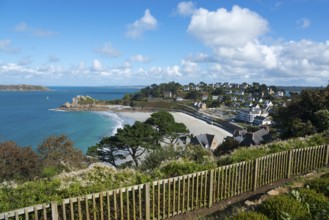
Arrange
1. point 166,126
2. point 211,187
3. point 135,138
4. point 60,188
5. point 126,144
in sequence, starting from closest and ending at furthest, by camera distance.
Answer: point 60,188 → point 211,187 → point 126,144 → point 135,138 → point 166,126

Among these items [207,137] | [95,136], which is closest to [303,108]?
[207,137]

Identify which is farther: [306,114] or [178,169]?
[306,114]

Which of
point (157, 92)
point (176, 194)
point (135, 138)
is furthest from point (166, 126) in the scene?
point (157, 92)

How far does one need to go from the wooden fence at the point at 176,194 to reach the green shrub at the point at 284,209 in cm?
239

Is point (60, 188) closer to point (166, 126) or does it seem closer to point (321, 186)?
point (321, 186)

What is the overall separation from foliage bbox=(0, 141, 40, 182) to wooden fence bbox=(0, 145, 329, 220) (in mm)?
11206

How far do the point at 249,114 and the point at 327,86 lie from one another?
6147 centimetres

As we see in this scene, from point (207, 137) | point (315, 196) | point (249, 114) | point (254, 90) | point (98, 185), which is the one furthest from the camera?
point (254, 90)

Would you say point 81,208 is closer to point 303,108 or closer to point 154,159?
point 154,159

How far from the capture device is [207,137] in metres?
44.0

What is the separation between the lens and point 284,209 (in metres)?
4.05

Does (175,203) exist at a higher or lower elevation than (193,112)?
higher

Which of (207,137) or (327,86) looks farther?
(207,137)

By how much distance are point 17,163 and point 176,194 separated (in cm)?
1247
